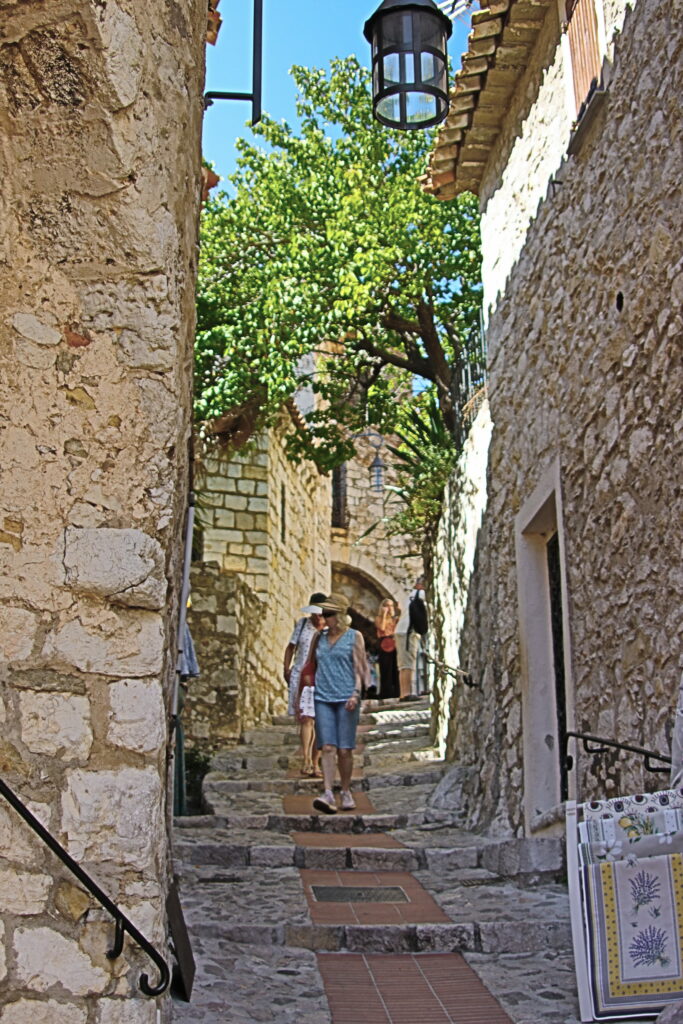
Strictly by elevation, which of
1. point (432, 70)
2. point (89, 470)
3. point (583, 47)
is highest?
point (583, 47)

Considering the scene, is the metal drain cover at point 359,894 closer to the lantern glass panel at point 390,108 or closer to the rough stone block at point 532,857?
the rough stone block at point 532,857

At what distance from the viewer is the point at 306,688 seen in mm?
9578

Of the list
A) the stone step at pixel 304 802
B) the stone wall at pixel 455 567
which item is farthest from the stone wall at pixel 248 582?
the stone step at pixel 304 802

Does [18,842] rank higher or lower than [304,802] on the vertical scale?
higher

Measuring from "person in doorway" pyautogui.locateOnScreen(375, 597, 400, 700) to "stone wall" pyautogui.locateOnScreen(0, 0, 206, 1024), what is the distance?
13739 millimetres

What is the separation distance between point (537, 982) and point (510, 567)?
144 inches

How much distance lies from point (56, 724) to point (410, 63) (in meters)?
4.09

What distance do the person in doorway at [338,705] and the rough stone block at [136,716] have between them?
487 cm

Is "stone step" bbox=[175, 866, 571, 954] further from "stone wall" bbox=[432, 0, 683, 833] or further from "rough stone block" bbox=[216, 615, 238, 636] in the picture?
"rough stone block" bbox=[216, 615, 238, 636]

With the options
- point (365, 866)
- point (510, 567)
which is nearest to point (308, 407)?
point (510, 567)

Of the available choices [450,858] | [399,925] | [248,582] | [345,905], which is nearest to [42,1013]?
[399,925]

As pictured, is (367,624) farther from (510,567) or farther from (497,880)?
(497,880)

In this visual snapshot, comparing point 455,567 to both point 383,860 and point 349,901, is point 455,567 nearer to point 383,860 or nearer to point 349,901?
point 383,860

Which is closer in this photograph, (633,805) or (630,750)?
(633,805)
